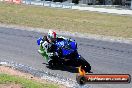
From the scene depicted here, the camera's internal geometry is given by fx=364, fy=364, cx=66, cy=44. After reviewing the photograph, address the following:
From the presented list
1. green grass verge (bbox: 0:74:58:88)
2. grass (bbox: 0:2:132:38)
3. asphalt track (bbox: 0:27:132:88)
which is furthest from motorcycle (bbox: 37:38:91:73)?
grass (bbox: 0:2:132:38)

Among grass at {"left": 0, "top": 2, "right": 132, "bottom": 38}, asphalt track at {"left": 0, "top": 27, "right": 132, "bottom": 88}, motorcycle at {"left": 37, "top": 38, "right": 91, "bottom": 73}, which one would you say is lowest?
grass at {"left": 0, "top": 2, "right": 132, "bottom": 38}

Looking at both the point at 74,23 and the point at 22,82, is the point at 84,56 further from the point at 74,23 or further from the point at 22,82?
the point at 74,23

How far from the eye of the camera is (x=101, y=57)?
1795 centimetres

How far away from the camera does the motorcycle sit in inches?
569

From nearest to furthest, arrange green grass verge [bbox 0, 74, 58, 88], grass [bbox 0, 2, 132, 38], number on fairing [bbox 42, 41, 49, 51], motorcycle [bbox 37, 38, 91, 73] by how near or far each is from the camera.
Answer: green grass verge [bbox 0, 74, 58, 88]
motorcycle [bbox 37, 38, 91, 73]
number on fairing [bbox 42, 41, 49, 51]
grass [bbox 0, 2, 132, 38]

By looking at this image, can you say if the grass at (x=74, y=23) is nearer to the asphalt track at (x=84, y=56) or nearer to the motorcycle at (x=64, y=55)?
the asphalt track at (x=84, y=56)

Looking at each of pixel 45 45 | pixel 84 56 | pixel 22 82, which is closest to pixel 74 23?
pixel 84 56

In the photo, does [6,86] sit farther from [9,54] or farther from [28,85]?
[9,54]

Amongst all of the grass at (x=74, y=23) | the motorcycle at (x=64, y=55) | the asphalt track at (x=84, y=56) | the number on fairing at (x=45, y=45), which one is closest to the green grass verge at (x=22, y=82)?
the asphalt track at (x=84, y=56)

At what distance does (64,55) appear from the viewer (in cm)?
1459

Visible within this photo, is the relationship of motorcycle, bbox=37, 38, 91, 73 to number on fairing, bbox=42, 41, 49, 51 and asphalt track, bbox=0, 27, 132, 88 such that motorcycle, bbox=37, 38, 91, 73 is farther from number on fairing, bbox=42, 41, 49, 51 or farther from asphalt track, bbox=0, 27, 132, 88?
asphalt track, bbox=0, 27, 132, 88

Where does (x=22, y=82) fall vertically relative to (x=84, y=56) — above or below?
above

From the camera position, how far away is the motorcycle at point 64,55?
14444mm

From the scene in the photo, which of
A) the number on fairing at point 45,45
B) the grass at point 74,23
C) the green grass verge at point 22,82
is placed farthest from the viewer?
the grass at point 74,23
